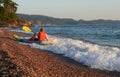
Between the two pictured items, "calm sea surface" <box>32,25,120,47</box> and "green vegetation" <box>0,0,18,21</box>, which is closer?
"calm sea surface" <box>32,25,120,47</box>

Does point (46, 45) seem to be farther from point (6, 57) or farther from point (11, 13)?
point (11, 13)

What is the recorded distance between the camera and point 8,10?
61.9m

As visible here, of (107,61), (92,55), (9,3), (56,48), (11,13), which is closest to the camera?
(107,61)

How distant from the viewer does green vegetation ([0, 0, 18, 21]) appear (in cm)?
6072

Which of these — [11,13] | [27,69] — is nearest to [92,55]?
[27,69]

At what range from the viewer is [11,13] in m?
63.0

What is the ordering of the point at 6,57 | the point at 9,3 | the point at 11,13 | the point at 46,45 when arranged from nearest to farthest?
the point at 6,57 < the point at 46,45 < the point at 11,13 < the point at 9,3

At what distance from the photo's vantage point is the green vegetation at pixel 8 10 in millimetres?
60719

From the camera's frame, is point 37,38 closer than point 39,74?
No

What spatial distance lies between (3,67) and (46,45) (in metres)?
14.1

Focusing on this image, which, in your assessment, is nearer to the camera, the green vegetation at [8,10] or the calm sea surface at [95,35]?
the calm sea surface at [95,35]

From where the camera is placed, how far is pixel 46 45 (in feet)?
85.6

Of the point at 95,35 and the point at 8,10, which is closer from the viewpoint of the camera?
the point at 95,35

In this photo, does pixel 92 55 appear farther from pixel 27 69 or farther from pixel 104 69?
pixel 27 69
